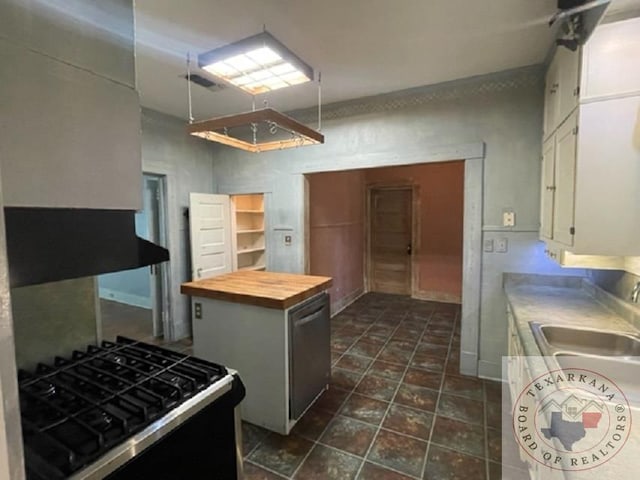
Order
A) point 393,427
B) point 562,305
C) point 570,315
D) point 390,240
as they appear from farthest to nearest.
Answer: point 390,240, point 393,427, point 562,305, point 570,315

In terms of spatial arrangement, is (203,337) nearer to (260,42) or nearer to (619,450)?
(260,42)

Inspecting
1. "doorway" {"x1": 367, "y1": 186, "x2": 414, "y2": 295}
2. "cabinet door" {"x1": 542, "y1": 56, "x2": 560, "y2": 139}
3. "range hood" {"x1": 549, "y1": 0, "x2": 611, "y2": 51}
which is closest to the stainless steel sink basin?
"cabinet door" {"x1": 542, "y1": 56, "x2": 560, "y2": 139}

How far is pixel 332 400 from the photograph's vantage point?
8.55 feet

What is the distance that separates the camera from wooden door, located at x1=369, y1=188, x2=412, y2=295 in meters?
5.90

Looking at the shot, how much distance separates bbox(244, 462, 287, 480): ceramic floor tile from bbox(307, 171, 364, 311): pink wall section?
8.39ft

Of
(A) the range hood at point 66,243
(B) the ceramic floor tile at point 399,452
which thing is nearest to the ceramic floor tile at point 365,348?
(B) the ceramic floor tile at point 399,452

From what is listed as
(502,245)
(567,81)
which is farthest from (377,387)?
(567,81)

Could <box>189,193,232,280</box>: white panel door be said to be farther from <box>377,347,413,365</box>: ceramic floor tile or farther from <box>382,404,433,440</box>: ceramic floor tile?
<box>382,404,433,440</box>: ceramic floor tile

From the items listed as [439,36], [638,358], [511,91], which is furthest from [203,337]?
[511,91]

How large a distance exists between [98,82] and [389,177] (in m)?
5.49

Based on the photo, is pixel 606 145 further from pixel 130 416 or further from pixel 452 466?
pixel 130 416

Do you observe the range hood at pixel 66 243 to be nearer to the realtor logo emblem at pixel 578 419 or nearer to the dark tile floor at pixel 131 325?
the realtor logo emblem at pixel 578 419

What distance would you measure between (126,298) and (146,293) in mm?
634

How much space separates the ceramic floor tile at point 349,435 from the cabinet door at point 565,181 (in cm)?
176
